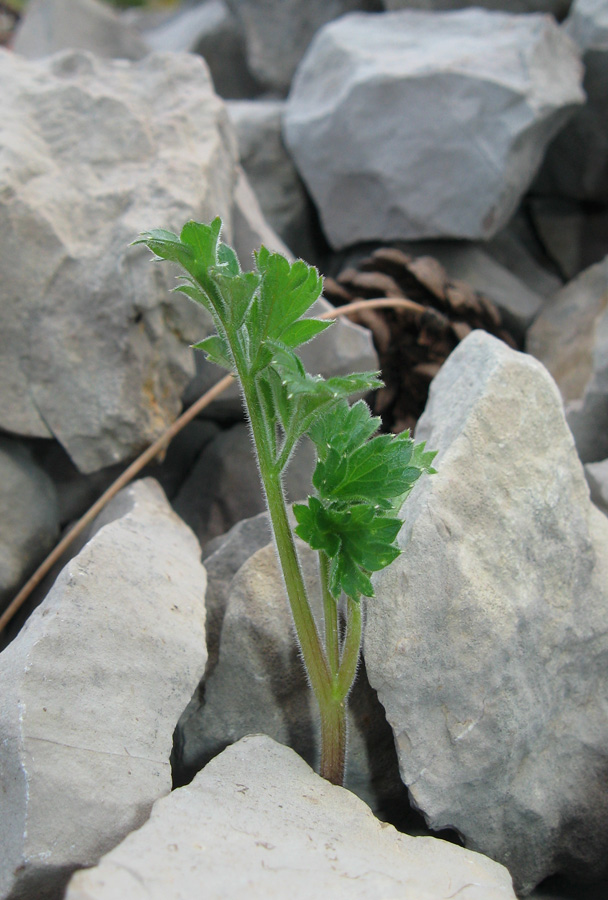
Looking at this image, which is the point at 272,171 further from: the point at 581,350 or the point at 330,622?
the point at 330,622

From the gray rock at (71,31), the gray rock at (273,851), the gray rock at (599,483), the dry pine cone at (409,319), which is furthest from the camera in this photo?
the gray rock at (71,31)

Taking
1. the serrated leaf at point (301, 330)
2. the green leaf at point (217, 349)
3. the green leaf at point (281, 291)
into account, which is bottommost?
the green leaf at point (217, 349)

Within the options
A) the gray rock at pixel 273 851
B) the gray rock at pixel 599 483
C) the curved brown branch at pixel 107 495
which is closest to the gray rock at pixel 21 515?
the curved brown branch at pixel 107 495

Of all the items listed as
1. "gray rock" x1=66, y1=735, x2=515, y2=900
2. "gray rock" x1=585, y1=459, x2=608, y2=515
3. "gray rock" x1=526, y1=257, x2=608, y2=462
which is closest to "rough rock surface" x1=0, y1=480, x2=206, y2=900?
"gray rock" x1=66, y1=735, x2=515, y2=900

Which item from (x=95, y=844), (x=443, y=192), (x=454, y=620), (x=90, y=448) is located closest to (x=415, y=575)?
(x=454, y=620)

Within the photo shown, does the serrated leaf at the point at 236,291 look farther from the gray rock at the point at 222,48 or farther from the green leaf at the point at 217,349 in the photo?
the gray rock at the point at 222,48

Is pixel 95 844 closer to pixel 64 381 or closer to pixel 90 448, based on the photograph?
pixel 90 448
